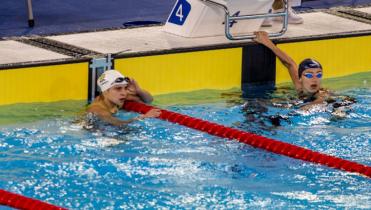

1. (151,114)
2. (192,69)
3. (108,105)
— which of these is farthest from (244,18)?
(108,105)

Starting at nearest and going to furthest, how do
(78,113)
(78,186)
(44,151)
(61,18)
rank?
(78,186) < (44,151) < (78,113) < (61,18)

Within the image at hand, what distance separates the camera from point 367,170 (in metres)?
7.68

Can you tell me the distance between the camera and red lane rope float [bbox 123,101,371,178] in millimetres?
7793

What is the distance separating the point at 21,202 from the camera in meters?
6.93

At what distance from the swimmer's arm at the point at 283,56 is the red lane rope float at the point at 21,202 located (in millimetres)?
3275

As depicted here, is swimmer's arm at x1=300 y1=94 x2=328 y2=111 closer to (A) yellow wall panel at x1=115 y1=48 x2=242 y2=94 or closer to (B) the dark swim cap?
(B) the dark swim cap

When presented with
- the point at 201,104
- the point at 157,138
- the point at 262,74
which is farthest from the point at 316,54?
the point at 157,138

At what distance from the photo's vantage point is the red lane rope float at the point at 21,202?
6816 mm

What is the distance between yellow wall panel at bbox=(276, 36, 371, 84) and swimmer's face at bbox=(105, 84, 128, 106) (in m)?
1.83

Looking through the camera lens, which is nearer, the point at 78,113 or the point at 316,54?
the point at 78,113

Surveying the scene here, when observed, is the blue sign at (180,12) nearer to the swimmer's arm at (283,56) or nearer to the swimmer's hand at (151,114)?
the swimmer's arm at (283,56)

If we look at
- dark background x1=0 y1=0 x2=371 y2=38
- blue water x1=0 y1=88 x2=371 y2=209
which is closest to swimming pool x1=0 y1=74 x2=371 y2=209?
blue water x1=0 y1=88 x2=371 y2=209

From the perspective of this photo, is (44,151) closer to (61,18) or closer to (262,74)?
(262,74)

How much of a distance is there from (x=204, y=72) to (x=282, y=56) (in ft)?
2.22
